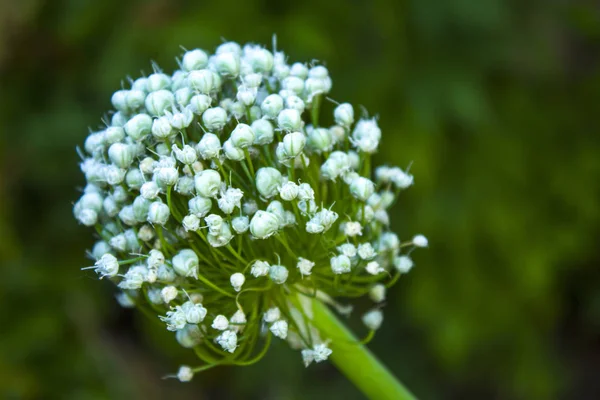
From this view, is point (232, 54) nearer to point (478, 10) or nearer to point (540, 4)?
point (478, 10)

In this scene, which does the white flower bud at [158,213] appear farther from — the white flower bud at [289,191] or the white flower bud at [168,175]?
the white flower bud at [289,191]

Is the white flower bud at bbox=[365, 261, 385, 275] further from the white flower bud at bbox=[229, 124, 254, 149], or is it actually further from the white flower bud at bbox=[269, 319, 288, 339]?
the white flower bud at bbox=[229, 124, 254, 149]

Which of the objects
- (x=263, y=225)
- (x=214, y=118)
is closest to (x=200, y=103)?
(x=214, y=118)

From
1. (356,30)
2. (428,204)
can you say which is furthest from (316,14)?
(428,204)

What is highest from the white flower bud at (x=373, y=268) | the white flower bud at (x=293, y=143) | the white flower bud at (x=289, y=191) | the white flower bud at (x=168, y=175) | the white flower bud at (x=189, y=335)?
the white flower bud at (x=168, y=175)

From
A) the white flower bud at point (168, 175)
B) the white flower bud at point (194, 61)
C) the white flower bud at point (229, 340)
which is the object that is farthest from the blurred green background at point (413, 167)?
the white flower bud at point (229, 340)

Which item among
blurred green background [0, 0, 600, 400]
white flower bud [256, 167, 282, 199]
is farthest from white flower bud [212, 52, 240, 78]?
blurred green background [0, 0, 600, 400]

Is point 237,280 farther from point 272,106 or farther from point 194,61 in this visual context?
point 194,61
